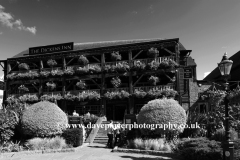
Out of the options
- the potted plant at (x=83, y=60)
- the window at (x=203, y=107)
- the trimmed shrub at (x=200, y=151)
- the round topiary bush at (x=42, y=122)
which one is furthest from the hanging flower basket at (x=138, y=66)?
the trimmed shrub at (x=200, y=151)

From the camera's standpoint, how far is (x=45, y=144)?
A: 408 inches

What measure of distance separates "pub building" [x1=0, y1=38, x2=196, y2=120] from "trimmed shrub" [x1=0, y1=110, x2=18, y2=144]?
880cm

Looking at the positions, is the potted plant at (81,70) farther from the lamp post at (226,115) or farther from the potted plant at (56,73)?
the lamp post at (226,115)

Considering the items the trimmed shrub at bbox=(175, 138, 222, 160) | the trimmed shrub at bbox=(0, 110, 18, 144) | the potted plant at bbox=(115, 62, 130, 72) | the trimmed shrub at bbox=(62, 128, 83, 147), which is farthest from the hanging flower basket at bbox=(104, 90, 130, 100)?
the trimmed shrub at bbox=(175, 138, 222, 160)

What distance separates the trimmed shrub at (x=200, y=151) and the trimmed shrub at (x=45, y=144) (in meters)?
6.54

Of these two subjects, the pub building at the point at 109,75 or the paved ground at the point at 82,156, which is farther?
the pub building at the point at 109,75

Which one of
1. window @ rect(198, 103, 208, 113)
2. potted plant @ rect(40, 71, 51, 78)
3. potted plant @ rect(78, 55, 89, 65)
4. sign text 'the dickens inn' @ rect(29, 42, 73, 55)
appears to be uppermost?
sign text 'the dickens inn' @ rect(29, 42, 73, 55)

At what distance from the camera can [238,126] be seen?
9547mm

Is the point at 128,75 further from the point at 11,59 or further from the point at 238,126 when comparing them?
the point at 11,59

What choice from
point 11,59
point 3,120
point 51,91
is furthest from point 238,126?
point 11,59

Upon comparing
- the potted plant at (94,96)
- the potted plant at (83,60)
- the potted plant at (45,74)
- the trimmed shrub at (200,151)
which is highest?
the potted plant at (83,60)

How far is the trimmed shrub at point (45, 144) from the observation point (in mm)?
10250

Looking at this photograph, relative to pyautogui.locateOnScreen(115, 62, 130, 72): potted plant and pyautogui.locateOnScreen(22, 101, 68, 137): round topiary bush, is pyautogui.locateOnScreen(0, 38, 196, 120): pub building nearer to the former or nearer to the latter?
pyautogui.locateOnScreen(115, 62, 130, 72): potted plant

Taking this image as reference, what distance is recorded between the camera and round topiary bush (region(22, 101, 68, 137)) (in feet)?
36.2
